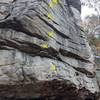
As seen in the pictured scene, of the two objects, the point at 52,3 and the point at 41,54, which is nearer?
the point at 41,54

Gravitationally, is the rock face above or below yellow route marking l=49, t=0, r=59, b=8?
below

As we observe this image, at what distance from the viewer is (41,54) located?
7.54 meters

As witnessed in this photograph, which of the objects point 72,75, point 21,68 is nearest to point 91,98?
point 72,75

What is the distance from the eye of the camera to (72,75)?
7992 mm

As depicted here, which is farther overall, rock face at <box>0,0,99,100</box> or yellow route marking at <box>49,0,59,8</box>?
yellow route marking at <box>49,0,59,8</box>

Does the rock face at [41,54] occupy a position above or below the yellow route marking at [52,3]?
below

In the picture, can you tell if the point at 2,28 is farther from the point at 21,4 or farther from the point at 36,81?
the point at 36,81

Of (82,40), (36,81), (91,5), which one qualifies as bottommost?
(36,81)

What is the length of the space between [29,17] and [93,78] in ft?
11.8

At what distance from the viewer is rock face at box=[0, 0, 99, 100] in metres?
7.25

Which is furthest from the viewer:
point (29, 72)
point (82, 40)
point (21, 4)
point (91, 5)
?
point (91, 5)

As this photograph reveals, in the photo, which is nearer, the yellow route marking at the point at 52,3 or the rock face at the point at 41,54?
the rock face at the point at 41,54

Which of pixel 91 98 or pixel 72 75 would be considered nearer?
pixel 72 75

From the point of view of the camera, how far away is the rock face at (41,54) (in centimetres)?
725
